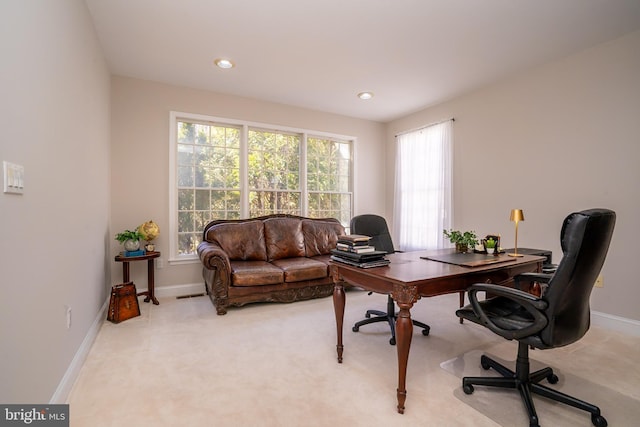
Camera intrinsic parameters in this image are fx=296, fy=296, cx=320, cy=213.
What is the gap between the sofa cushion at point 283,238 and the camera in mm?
3994

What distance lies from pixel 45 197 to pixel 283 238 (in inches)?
107

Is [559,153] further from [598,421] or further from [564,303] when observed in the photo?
[598,421]

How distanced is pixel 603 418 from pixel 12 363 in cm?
273

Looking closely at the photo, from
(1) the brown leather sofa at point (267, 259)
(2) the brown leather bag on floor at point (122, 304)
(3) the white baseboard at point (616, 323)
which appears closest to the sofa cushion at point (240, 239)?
(1) the brown leather sofa at point (267, 259)

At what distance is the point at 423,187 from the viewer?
4.59 metres

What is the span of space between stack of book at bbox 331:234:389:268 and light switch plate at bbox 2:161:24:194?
1.73 meters

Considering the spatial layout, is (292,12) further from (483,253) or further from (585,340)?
(585,340)

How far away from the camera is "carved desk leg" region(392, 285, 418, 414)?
1599mm

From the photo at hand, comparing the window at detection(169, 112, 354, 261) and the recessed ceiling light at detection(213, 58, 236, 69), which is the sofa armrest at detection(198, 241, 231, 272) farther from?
the recessed ceiling light at detection(213, 58, 236, 69)

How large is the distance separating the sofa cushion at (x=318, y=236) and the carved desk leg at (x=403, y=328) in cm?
263

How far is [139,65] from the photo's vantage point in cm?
326

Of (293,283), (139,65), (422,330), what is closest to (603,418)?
(422,330)

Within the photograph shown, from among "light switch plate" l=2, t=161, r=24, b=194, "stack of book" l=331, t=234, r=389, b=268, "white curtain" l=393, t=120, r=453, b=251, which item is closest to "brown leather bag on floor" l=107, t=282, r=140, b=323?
"light switch plate" l=2, t=161, r=24, b=194

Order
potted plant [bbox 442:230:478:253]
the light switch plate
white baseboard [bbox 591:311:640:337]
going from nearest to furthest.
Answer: the light switch plate
potted plant [bbox 442:230:478:253]
white baseboard [bbox 591:311:640:337]
